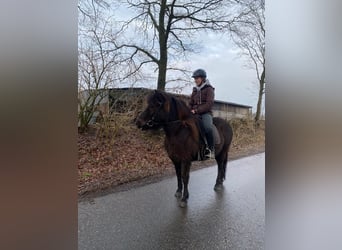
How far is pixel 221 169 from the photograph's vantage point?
4.74 feet

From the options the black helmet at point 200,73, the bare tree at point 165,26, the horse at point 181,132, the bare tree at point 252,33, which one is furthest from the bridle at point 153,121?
the bare tree at point 252,33

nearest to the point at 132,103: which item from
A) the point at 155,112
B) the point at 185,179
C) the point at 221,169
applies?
the point at 155,112

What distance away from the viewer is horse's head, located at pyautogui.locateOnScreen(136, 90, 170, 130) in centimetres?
137

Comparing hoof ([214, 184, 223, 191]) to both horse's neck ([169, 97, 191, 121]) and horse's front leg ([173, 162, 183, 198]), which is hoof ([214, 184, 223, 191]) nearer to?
horse's front leg ([173, 162, 183, 198])

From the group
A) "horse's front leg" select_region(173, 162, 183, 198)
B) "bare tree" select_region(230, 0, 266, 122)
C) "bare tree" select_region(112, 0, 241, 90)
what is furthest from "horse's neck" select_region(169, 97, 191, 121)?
"bare tree" select_region(230, 0, 266, 122)

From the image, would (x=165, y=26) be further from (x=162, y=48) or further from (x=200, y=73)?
(x=200, y=73)

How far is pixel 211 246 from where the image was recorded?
1320 mm

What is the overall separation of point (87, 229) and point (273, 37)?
43.0 inches

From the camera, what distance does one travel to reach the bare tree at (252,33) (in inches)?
54.1

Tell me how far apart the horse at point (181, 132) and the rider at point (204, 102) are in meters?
0.03

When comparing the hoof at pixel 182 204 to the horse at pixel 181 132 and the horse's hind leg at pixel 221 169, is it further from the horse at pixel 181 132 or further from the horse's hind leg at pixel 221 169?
the horse's hind leg at pixel 221 169

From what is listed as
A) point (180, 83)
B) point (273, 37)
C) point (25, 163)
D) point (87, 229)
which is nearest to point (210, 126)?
point (180, 83)

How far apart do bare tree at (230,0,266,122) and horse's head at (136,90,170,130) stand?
0.45 meters

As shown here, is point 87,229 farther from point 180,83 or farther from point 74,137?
point 180,83
